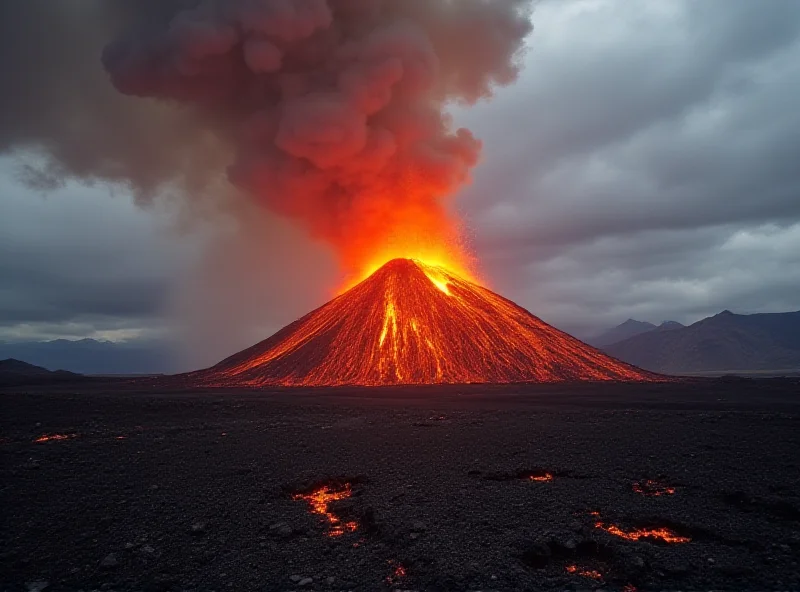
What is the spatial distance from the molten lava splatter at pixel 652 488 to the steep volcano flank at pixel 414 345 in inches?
1682

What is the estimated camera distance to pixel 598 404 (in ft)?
109

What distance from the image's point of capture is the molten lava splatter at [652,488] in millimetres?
13188

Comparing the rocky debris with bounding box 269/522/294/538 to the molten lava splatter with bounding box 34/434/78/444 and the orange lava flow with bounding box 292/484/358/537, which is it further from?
the molten lava splatter with bounding box 34/434/78/444

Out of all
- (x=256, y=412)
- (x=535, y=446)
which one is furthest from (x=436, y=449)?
(x=256, y=412)

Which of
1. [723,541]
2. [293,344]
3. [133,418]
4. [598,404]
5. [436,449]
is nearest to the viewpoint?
[723,541]

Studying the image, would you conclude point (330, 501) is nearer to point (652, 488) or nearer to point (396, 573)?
point (396, 573)

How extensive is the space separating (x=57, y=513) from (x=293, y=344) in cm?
6093

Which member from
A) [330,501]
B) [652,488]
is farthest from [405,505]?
[652,488]

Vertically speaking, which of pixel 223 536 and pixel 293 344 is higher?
pixel 293 344

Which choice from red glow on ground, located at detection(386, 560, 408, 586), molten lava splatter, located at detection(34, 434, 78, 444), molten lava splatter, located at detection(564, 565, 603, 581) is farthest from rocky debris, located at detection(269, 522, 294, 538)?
molten lava splatter, located at detection(34, 434, 78, 444)

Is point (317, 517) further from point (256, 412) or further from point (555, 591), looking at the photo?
point (256, 412)

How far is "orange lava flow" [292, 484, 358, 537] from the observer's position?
1141 centimetres

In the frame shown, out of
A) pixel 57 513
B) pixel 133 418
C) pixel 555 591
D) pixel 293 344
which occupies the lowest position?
pixel 555 591

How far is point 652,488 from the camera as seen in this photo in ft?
44.5
